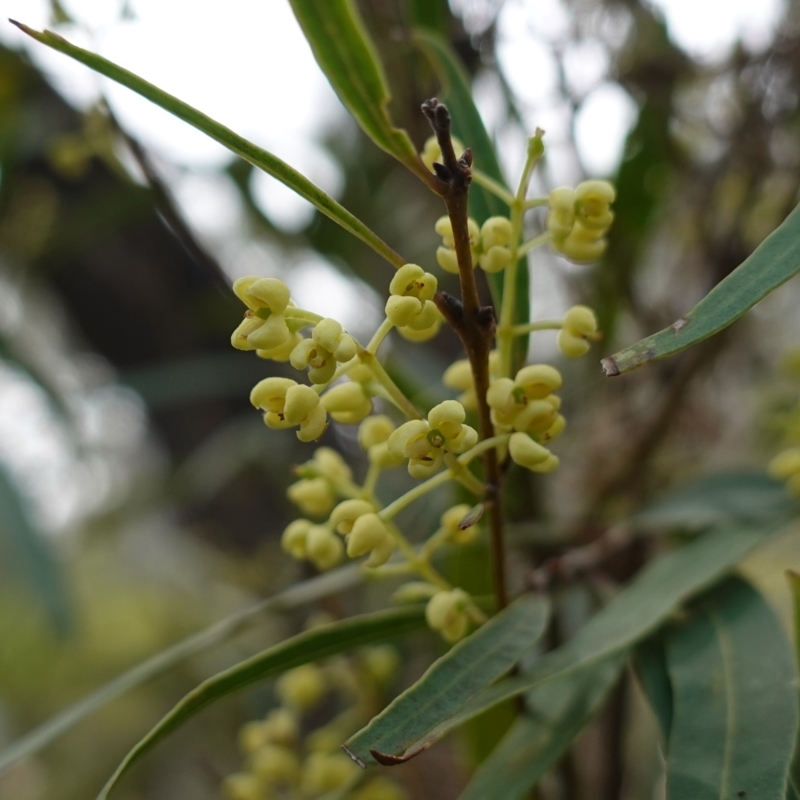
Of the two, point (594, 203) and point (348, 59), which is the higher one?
point (348, 59)

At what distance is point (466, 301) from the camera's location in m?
0.41

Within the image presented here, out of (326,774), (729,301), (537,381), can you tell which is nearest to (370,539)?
(537,381)

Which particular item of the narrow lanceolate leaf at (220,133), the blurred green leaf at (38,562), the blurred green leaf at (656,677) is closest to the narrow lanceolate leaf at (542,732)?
the blurred green leaf at (656,677)

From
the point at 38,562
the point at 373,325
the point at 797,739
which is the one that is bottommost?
the point at 797,739

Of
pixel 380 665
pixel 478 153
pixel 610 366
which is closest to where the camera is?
pixel 610 366

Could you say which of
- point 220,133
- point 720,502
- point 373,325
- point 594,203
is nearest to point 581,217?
point 594,203

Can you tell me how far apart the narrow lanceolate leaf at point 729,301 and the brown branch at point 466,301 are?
76 millimetres

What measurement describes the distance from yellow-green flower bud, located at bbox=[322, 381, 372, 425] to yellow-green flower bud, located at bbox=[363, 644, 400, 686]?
0.47 metres

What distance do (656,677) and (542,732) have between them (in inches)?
3.6

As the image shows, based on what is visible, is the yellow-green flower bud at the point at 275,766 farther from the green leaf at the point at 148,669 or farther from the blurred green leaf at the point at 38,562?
the blurred green leaf at the point at 38,562

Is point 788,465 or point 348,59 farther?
point 788,465

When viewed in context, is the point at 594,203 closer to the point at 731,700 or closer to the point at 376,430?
the point at 376,430

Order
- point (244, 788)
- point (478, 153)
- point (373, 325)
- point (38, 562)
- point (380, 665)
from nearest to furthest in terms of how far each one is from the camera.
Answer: point (478, 153), point (244, 788), point (380, 665), point (38, 562), point (373, 325)

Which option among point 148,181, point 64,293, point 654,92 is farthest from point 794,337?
point 64,293
